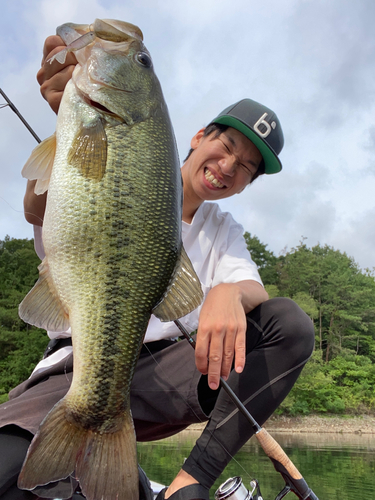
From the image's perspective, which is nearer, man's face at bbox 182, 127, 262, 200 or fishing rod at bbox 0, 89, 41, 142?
fishing rod at bbox 0, 89, 41, 142

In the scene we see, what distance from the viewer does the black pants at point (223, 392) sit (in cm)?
207

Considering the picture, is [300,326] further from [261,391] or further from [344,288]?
[344,288]

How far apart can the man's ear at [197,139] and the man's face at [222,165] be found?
285 millimetres

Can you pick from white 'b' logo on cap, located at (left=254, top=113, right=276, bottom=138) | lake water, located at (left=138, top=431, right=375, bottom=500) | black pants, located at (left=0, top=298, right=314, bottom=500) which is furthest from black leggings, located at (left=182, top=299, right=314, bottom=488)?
lake water, located at (left=138, top=431, right=375, bottom=500)

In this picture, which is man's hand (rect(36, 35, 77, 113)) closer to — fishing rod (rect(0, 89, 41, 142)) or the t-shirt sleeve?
fishing rod (rect(0, 89, 41, 142))

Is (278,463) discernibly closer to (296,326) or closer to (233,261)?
(296,326)

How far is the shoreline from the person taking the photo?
96.1 feet

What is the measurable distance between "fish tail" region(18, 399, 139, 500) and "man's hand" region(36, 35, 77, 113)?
130cm

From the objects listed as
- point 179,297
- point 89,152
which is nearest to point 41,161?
point 89,152

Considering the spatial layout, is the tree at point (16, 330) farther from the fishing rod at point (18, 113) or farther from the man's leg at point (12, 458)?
the man's leg at point (12, 458)

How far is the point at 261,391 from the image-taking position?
6.97ft

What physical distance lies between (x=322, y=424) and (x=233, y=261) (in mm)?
31758

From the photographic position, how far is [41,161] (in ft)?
5.10

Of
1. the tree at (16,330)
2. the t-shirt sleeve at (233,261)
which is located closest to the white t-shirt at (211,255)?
the t-shirt sleeve at (233,261)
